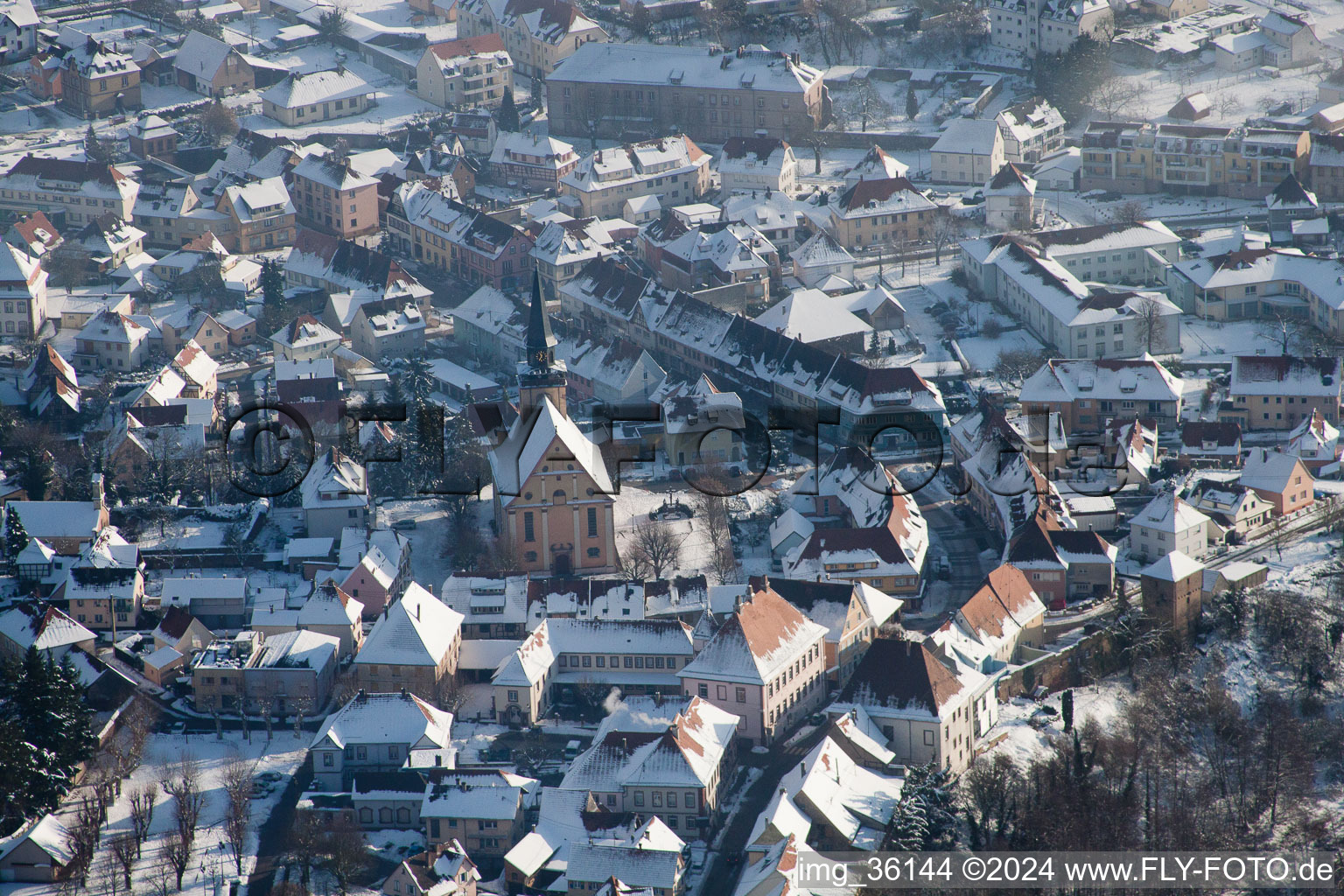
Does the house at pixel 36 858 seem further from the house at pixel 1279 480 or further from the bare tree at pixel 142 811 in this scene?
the house at pixel 1279 480

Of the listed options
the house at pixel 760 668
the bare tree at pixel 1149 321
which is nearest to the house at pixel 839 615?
the house at pixel 760 668

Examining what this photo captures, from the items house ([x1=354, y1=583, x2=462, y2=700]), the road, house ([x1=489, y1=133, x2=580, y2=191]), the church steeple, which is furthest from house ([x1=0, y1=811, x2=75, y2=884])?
house ([x1=489, y1=133, x2=580, y2=191])

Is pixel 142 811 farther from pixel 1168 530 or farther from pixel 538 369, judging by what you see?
pixel 1168 530

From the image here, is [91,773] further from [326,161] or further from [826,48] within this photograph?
[826,48]

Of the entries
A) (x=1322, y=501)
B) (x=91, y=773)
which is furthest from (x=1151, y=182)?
(x=91, y=773)

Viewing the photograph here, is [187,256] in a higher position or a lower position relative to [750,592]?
lower

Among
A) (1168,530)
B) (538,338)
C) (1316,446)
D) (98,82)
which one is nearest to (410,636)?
(538,338)
